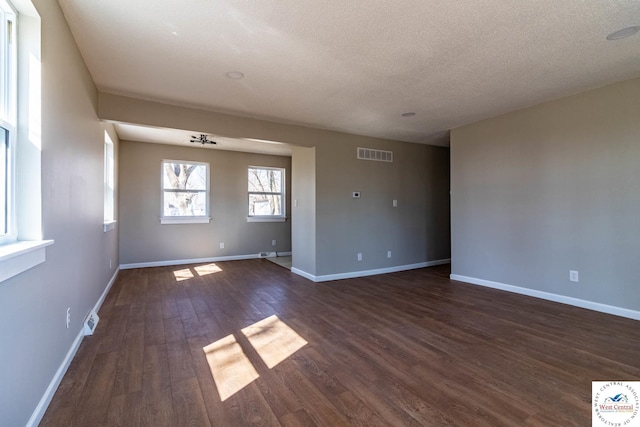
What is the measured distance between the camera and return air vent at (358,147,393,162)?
17.1ft

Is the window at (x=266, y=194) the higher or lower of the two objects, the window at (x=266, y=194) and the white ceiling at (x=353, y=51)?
the lower

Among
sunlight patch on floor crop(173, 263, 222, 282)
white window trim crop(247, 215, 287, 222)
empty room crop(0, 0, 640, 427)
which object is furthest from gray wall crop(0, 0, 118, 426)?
white window trim crop(247, 215, 287, 222)

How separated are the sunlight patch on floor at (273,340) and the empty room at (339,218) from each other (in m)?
0.03

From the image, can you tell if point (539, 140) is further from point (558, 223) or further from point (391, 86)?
point (391, 86)

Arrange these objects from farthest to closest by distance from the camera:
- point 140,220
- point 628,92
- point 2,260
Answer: point 140,220 → point 628,92 → point 2,260

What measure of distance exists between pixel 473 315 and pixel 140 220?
5773 mm

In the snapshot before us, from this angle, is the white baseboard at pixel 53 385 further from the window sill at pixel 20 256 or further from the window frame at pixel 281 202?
the window frame at pixel 281 202

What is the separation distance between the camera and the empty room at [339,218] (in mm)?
1668

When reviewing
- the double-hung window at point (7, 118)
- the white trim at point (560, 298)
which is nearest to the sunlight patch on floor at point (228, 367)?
the double-hung window at point (7, 118)

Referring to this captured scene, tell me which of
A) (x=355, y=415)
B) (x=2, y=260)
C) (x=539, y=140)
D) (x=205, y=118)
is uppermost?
(x=205, y=118)

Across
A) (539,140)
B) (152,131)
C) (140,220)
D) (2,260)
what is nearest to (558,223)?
(539,140)

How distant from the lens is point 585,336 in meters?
2.64

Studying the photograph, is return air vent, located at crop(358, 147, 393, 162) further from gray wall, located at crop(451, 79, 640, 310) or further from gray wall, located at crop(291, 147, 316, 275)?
gray wall, located at crop(451, 79, 640, 310)

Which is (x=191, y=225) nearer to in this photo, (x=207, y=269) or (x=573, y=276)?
(x=207, y=269)
